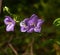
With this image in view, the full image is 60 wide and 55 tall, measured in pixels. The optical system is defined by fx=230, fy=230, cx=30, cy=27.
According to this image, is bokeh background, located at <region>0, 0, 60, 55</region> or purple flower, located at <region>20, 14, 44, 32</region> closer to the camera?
purple flower, located at <region>20, 14, 44, 32</region>

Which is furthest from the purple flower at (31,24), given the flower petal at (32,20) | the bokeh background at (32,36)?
the bokeh background at (32,36)

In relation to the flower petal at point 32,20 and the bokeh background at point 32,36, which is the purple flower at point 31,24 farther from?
the bokeh background at point 32,36

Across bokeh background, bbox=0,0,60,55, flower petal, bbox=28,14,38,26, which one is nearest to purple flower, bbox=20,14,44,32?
flower petal, bbox=28,14,38,26

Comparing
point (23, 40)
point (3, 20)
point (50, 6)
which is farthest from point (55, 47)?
point (3, 20)

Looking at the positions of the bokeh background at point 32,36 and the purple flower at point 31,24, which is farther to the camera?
the bokeh background at point 32,36

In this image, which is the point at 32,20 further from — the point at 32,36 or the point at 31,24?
the point at 32,36

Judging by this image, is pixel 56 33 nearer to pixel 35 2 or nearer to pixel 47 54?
pixel 47 54

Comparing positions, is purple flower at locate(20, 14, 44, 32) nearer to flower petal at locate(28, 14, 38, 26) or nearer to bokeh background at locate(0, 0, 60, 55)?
flower petal at locate(28, 14, 38, 26)

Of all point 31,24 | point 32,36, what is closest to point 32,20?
point 31,24
